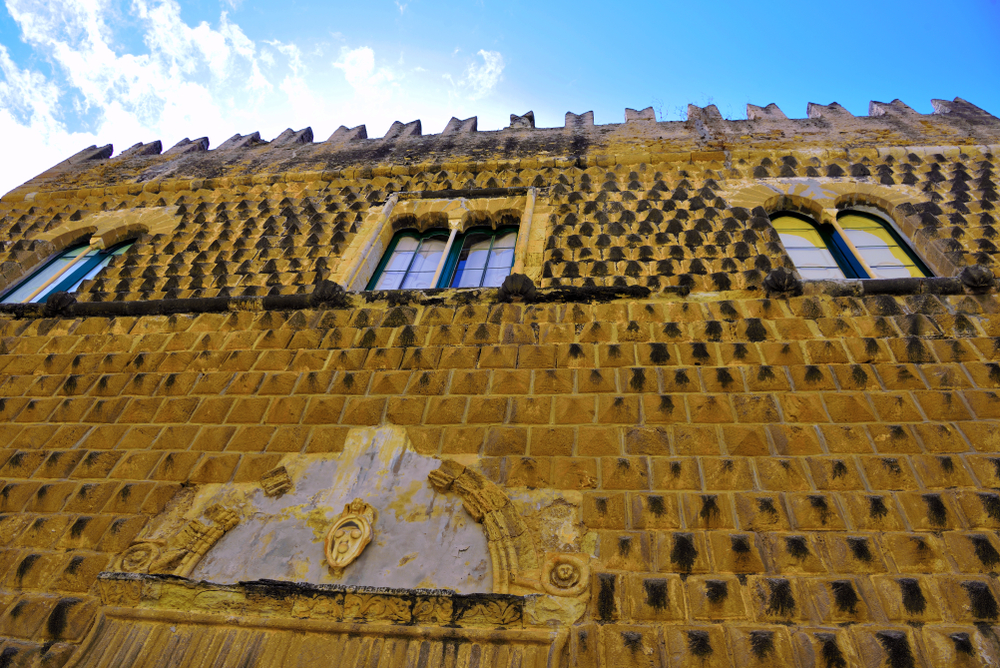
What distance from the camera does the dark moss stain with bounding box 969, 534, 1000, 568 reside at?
2568 mm

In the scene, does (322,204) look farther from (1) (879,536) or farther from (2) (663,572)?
(1) (879,536)

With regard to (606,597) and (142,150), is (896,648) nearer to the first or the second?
(606,597)

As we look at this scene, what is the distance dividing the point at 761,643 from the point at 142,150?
32.9 ft

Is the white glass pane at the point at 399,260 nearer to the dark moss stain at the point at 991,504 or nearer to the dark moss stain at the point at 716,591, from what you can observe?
the dark moss stain at the point at 716,591

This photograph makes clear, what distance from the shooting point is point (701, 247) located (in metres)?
4.66

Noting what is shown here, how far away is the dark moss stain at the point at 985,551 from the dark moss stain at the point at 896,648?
607 millimetres

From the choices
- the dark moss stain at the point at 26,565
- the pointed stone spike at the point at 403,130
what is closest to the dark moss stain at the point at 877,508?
the dark moss stain at the point at 26,565

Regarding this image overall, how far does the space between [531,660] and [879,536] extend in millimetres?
1771

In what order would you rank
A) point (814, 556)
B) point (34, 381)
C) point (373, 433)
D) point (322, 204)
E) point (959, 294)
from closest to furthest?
point (814, 556)
point (373, 433)
point (959, 294)
point (34, 381)
point (322, 204)

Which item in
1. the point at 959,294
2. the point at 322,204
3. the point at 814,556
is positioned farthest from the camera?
the point at 322,204

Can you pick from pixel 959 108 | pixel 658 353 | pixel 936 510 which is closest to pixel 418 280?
pixel 658 353

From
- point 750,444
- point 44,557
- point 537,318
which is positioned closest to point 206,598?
point 44,557

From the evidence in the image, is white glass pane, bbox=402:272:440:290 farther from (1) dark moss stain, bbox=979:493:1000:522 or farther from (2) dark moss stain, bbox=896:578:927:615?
(1) dark moss stain, bbox=979:493:1000:522

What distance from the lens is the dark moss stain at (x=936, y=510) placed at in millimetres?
2729
